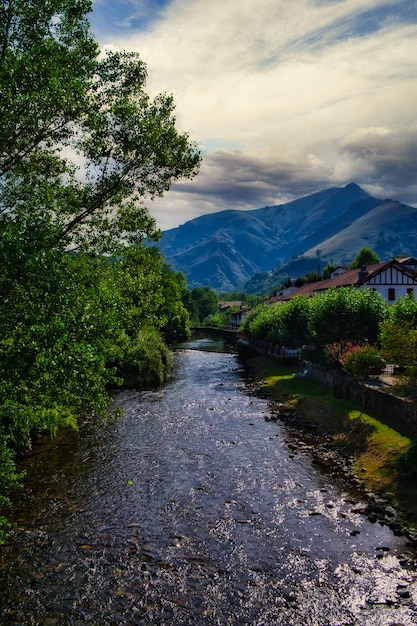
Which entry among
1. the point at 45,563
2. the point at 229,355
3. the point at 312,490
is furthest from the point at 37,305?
the point at 229,355

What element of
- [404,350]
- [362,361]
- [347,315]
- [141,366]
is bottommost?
[141,366]

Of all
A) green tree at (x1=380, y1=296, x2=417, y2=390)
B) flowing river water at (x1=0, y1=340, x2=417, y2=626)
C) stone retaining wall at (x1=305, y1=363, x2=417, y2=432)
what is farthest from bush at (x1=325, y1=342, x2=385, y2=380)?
flowing river water at (x1=0, y1=340, x2=417, y2=626)

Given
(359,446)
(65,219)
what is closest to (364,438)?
(359,446)

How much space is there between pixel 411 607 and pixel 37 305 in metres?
15.0

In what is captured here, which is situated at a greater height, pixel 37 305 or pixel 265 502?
pixel 37 305

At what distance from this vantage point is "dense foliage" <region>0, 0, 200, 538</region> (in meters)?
12.1

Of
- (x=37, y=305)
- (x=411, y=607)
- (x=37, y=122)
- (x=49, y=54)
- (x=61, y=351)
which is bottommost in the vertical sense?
(x=411, y=607)

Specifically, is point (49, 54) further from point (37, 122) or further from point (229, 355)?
point (229, 355)

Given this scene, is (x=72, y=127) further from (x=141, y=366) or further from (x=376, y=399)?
(x=141, y=366)

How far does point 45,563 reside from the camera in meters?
17.3

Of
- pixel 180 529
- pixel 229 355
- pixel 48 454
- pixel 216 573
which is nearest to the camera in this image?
pixel 216 573

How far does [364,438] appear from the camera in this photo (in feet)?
98.8

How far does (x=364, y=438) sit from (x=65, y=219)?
22949mm

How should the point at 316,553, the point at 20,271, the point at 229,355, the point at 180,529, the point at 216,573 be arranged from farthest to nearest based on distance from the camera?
the point at 229,355, the point at 180,529, the point at 316,553, the point at 216,573, the point at 20,271
